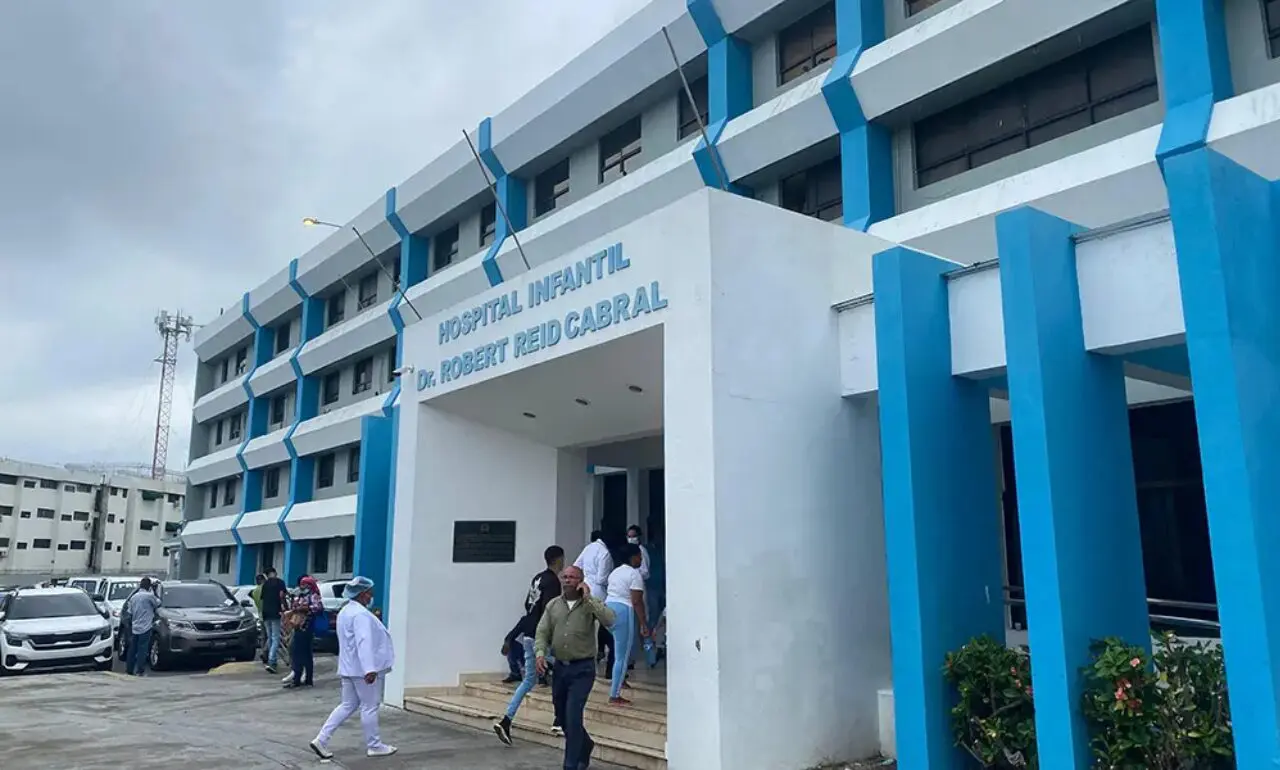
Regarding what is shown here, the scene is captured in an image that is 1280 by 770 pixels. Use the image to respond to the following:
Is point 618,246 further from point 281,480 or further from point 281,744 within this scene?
point 281,480

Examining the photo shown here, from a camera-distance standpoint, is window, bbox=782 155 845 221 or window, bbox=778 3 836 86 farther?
window, bbox=778 3 836 86

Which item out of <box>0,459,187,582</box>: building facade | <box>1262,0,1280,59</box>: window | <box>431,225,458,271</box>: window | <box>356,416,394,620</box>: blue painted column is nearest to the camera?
<box>1262,0,1280,59</box>: window

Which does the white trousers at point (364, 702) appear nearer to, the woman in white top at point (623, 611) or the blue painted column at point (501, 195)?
the woman in white top at point (623, 611)

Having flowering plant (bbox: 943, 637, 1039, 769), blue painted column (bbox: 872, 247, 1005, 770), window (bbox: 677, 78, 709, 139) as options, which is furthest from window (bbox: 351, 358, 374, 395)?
flowering plant (bbox: 943, 637, 1039, 769)

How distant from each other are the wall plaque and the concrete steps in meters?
1.45

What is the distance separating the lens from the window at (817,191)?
15.7m

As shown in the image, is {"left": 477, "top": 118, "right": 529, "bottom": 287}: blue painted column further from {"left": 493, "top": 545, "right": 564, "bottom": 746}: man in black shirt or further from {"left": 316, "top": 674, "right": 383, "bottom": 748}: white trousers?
{"left": 316, "top": 674, "right": 383, "bottom": 748}: white trousers

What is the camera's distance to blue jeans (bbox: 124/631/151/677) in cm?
1702

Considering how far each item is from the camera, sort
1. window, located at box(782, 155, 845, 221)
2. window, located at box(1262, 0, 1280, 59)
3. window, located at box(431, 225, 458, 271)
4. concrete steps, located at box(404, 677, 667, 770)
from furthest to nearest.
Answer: window, located at box(431, 225, 458, 271) → window, located at box(782, 155, 845, 221) → window, located at box(1262, 0, 1280, 59) → concrete steps, located at box(404, 677, 667, 770)

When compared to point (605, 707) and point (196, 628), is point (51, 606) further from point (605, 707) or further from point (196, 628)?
point (605, 707)

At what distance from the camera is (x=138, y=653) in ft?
55.9

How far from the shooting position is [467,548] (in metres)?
12.4

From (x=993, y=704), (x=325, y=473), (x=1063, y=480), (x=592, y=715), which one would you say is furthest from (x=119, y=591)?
(x=1063, y=480)

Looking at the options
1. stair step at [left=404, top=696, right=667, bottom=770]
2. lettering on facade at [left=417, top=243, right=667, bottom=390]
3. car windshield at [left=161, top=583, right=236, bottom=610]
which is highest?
lettering on facade at [left=417, top=243, right=667, bottom=390]
